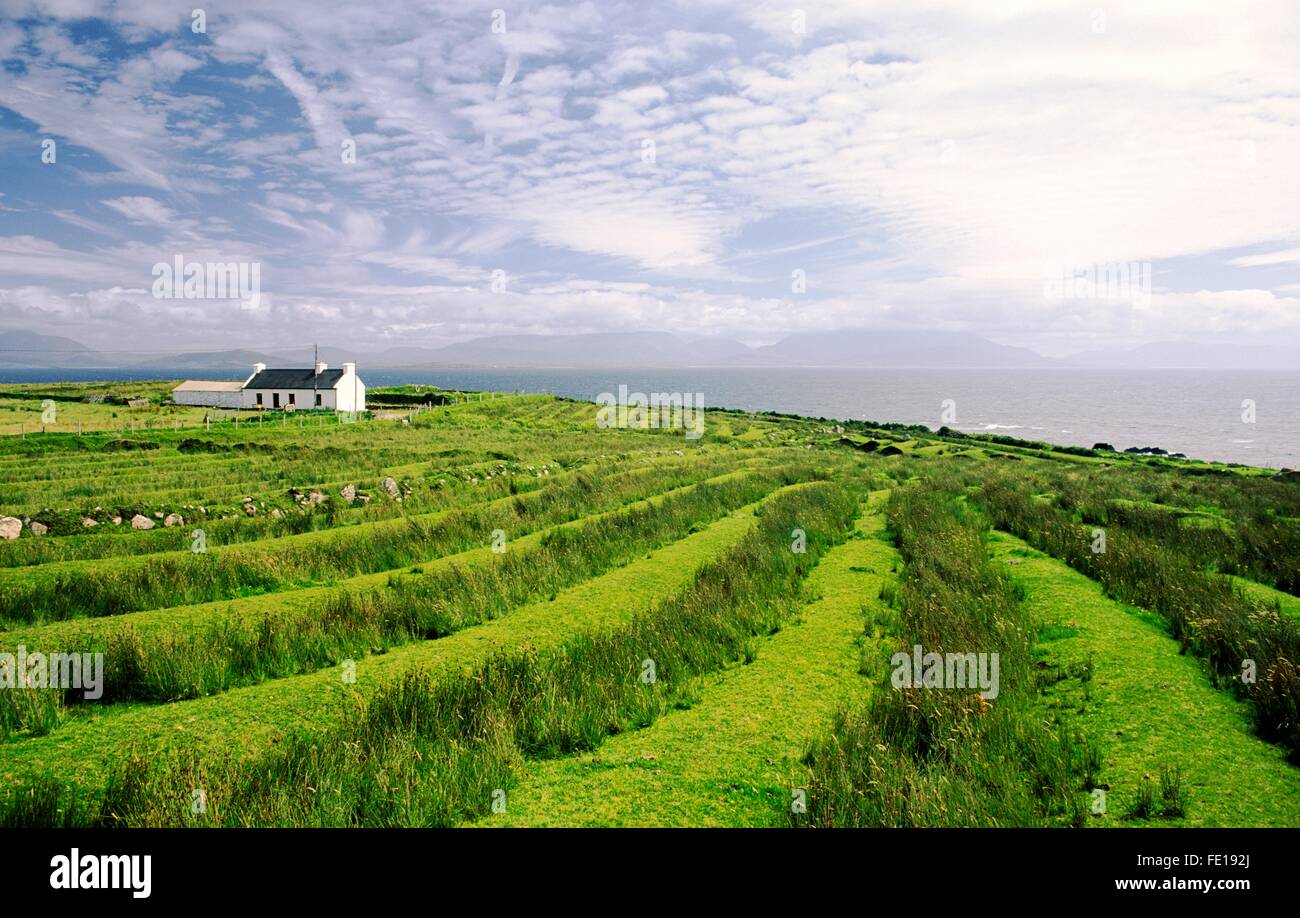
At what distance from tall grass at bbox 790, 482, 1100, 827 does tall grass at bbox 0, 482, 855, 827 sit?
7.29 ft

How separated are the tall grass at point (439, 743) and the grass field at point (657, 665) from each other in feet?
0.11

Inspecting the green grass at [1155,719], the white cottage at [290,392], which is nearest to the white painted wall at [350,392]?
the white cottage at [290,392]

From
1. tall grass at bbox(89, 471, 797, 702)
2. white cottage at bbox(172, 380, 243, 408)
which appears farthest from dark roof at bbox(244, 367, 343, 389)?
tall grass at bbox(89, 471, 797, 702)

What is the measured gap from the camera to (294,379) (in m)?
81.3

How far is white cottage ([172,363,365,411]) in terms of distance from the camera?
79062 millimetres

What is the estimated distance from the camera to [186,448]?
39.0 metres

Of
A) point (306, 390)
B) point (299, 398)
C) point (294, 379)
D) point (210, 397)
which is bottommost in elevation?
point (299, 398)

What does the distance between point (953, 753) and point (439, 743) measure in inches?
176

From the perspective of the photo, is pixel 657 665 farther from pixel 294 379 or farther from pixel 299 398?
pixel 294 379

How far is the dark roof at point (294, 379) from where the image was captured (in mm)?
80094

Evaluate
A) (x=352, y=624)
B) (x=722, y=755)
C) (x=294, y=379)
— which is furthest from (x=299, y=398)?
(x=722, y=755)
